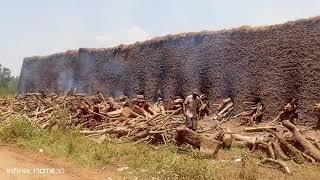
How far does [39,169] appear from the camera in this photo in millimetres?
8125

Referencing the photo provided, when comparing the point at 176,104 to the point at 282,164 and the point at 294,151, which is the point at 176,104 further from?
the point at 282,164

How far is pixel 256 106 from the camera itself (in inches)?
553

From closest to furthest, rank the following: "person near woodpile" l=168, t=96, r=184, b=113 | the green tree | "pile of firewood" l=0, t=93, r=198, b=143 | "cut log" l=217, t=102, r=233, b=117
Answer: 1. "pile of firewood" l=0, t=93, r=198, b=143
2. "cut log" l=217, t=102, r=233, b=117
3. "person near woodpile" l=168, t=96, r=184, b=113
4. the green tree

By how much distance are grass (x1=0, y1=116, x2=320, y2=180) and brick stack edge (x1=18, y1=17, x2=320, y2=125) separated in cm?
379

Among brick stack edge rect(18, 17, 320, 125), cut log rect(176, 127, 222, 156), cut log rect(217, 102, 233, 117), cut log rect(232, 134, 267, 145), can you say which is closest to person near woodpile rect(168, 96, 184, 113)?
brick stack edge rect(18, 17, 320, 125)

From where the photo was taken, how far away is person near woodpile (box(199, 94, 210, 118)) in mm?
15725

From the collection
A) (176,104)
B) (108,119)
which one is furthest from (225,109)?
(108,119)

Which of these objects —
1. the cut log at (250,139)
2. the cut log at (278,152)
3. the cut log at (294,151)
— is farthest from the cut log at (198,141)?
the cut log at (294,151)

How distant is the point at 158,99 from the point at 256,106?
16.3 ft

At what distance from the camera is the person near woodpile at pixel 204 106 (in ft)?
51.6

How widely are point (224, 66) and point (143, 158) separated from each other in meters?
7.03

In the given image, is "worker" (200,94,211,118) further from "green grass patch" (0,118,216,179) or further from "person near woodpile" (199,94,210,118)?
"green grass patch" (0,118,216,179)

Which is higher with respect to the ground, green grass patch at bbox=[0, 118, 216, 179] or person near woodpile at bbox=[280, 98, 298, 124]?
person near woodpile at bbox=[280, 98, 298, 124]

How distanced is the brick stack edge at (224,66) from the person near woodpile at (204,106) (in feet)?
0.78
